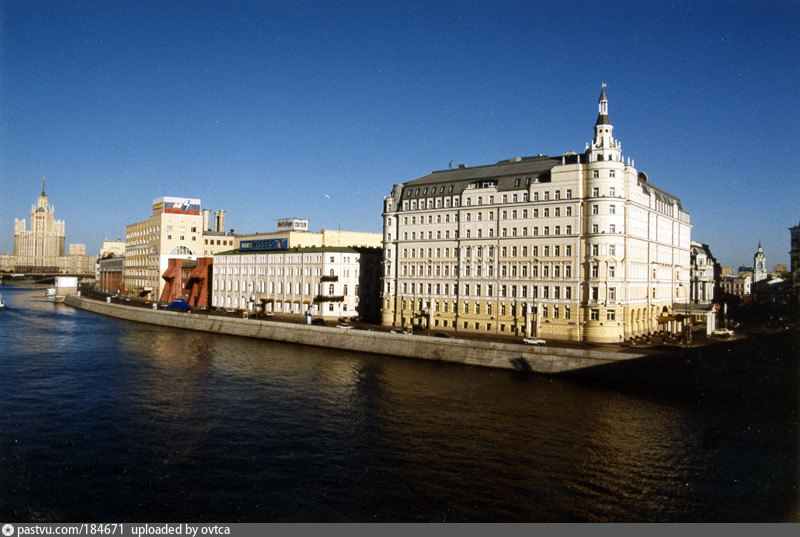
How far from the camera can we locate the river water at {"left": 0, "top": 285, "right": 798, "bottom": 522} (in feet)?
99.8

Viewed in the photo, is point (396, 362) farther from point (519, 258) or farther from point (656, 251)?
point (656, 251)

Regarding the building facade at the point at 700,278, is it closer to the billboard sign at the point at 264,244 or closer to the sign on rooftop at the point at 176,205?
the billboard sign at the point at 264,244

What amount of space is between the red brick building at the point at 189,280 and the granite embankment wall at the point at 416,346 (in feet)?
75.4

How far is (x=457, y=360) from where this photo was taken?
7388 centimetres

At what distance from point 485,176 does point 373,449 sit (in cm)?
6103

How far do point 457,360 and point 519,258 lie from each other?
20074 millimetres

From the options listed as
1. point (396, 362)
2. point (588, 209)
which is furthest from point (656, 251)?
point (396, 362)

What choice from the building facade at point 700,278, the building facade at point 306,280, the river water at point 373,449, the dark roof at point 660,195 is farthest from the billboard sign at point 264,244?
the building facade at point 700,278

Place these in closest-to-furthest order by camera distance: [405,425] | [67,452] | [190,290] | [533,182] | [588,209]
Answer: [67,452]
[405,425]
[588,209]
[533,182]
[190,290]

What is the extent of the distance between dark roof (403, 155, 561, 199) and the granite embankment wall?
26580 mm

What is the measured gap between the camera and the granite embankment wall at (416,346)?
213 ft

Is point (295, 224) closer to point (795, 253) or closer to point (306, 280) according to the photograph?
point (306, 280)

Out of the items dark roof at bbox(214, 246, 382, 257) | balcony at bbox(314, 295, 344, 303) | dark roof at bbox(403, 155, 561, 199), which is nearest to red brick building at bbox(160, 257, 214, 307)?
dark roof at bbox(214, 246, 382, 257)

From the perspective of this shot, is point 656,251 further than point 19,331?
No
